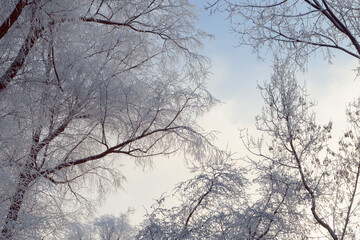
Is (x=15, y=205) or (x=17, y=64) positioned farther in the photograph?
(x=17, y=64)

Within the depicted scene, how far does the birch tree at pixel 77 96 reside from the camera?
6164 mm

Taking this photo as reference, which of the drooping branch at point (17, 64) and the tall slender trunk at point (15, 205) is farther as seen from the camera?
the drooping branch at point (17, 64)

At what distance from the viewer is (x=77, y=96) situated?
7.73 meters

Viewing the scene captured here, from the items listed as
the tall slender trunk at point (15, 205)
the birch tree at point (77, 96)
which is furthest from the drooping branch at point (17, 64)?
the tall slender trunk at point (15, 205)

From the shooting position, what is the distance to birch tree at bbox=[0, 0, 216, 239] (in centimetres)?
616

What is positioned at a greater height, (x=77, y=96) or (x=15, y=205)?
(x=77, y=96)

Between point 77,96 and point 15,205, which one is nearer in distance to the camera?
point 15,205

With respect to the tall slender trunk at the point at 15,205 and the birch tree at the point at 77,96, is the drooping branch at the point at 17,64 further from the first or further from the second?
the tall slender trunk at the point at 15,205

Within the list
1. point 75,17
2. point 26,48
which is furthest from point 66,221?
point 75,17

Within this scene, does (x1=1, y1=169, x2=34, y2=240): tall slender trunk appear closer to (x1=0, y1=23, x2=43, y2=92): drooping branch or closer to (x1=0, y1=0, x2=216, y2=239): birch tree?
(x1=0, y1=0, x2=216, y2=239): birch tree

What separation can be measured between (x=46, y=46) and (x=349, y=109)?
621 cm

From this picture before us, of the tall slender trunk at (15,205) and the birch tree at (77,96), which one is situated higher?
the birch tree at (77,96)

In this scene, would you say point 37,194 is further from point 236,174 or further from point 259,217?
point 259,217

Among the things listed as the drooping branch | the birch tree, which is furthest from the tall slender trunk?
the drooping branch
